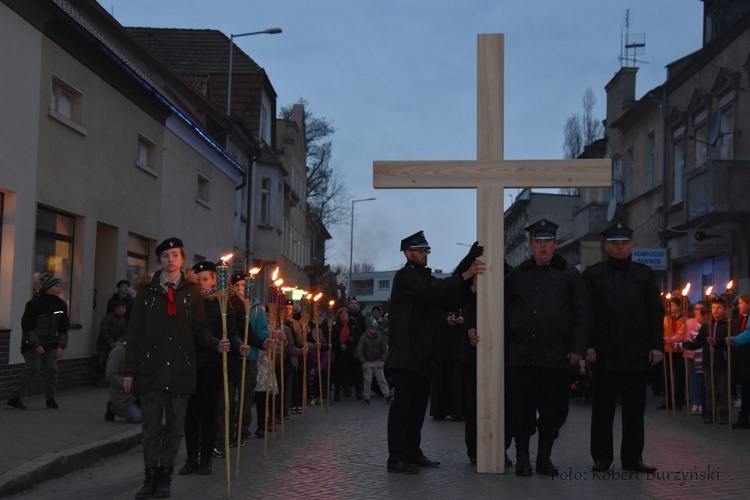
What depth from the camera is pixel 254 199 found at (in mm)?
41688

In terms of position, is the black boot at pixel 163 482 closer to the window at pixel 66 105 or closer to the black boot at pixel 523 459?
the black boot at pixel 523 459

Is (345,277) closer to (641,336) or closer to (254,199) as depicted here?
(254,199)

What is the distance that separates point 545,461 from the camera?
8766mm

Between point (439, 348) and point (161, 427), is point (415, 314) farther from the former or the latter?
point (161, 427)

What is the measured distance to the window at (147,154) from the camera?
2288cm

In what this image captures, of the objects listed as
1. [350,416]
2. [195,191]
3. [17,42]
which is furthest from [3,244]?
[195,191]

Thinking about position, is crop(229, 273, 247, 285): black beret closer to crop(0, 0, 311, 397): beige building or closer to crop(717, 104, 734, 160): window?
crop(0, 0, 311, 397): beige building

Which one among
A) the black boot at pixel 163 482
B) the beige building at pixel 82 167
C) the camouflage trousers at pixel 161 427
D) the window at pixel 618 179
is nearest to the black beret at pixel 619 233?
the camouflage trousers at pixel 161 427

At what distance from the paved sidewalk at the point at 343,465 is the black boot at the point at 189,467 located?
0.20 metres

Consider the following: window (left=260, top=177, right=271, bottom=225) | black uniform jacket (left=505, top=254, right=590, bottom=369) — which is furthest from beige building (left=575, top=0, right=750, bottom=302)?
black uniform jacket (left=505, top=254, right=590, bottom=369)

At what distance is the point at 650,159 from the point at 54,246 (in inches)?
850

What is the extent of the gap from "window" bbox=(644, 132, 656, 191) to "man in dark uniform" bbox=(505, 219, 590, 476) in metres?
25.4

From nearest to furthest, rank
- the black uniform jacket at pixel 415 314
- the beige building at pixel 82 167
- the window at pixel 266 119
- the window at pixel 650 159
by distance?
1. the black uniform jacket at pixel 415 314
2. the beige building at pixel 82 167
3. the window at pixel 650 159
4. the window at pixel 266 119

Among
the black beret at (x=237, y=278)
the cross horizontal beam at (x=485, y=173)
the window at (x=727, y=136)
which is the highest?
the window at (x=727, y=136)
